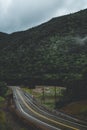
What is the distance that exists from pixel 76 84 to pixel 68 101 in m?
6.53

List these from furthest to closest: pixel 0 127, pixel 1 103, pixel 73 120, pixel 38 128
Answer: pixel 1 103, pixel 73 120, pixel 38 128, pixel 0 127

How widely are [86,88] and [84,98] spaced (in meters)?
3.39

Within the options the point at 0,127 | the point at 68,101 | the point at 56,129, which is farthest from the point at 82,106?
the point at 0,127

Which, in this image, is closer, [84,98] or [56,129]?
[56,129]

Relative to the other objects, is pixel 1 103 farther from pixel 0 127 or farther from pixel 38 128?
pixel 0 127

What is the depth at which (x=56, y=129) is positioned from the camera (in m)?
81.2

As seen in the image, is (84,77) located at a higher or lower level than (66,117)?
higher

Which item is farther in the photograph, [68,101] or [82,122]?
[68,101]

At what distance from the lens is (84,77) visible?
5463 inches

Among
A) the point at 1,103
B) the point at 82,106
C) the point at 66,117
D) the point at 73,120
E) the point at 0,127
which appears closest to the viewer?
the point at 0,127

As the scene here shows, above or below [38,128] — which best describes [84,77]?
above

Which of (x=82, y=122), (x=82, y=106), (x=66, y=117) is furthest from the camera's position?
(x=82, y=106)

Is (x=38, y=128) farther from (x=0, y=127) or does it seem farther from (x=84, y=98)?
(x=84, y=98)

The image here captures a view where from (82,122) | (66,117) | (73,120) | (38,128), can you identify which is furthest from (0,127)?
(66,117)
